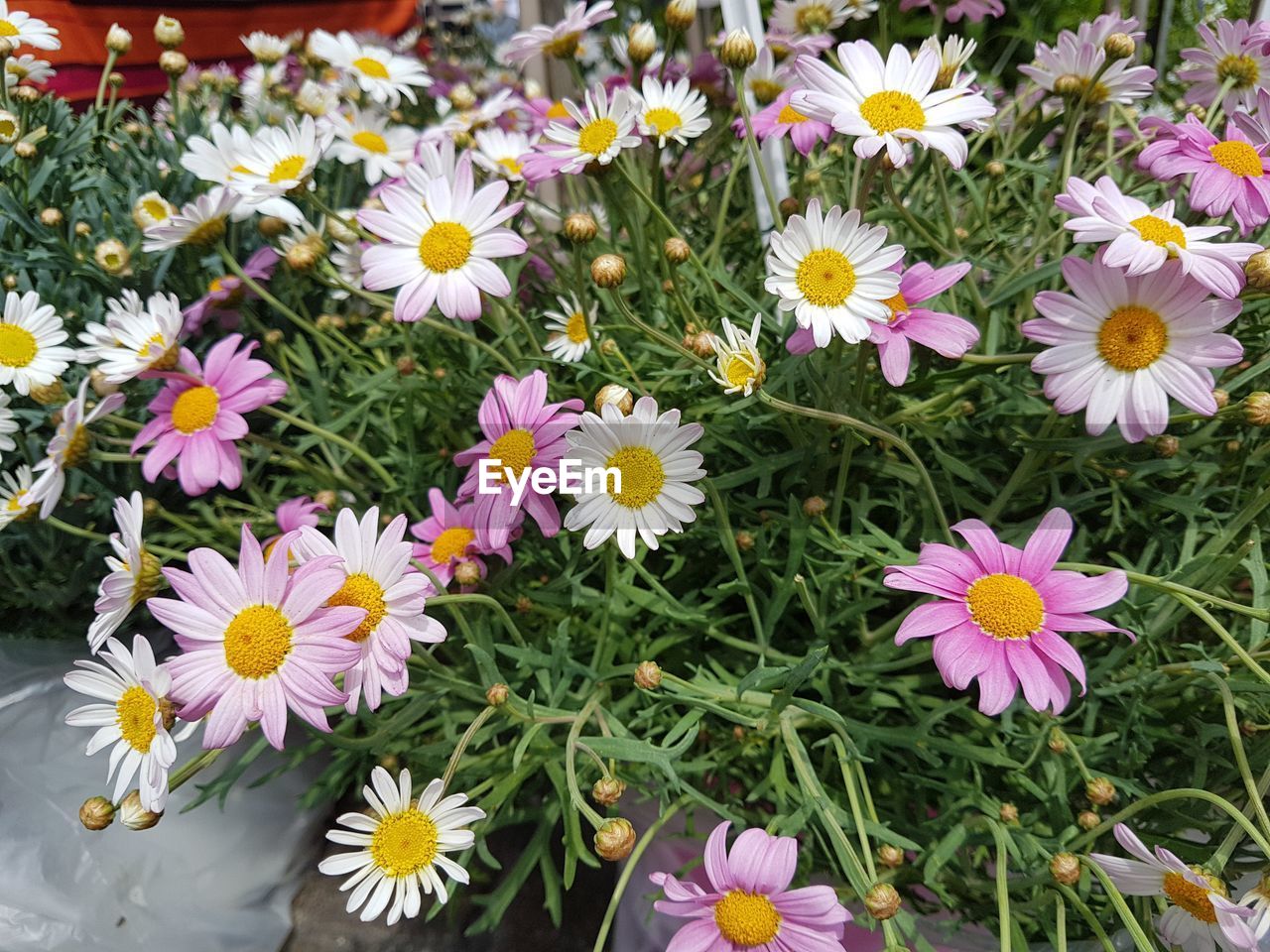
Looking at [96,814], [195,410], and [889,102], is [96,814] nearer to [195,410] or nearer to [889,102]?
[195,410]

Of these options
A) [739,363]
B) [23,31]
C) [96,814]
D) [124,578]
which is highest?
[23,31]

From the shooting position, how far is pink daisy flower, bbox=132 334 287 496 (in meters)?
0.60

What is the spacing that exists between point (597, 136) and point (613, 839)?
0.46 m

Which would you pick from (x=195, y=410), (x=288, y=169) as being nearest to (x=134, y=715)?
(x=195, y=410)

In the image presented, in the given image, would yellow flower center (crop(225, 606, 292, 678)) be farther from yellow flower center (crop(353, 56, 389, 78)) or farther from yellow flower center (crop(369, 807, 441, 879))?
yellow flower center (crop(353, 56, 389, 78))

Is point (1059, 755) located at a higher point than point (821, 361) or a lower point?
lower

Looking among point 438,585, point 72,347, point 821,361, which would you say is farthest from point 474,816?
point 72,347

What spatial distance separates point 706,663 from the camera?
0.69m

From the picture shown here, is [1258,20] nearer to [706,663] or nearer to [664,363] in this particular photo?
[664,363]

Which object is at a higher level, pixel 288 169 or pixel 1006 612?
pixel 288 169

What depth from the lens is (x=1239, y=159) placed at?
50cm

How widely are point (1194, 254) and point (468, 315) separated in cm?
43

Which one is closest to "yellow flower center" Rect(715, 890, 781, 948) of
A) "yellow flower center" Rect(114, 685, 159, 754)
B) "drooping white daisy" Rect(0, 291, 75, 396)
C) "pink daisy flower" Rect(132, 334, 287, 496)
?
"yellow flower center" Rect(114, 685, 159, 754)

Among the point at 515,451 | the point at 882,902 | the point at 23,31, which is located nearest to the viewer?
the point at 882,902
